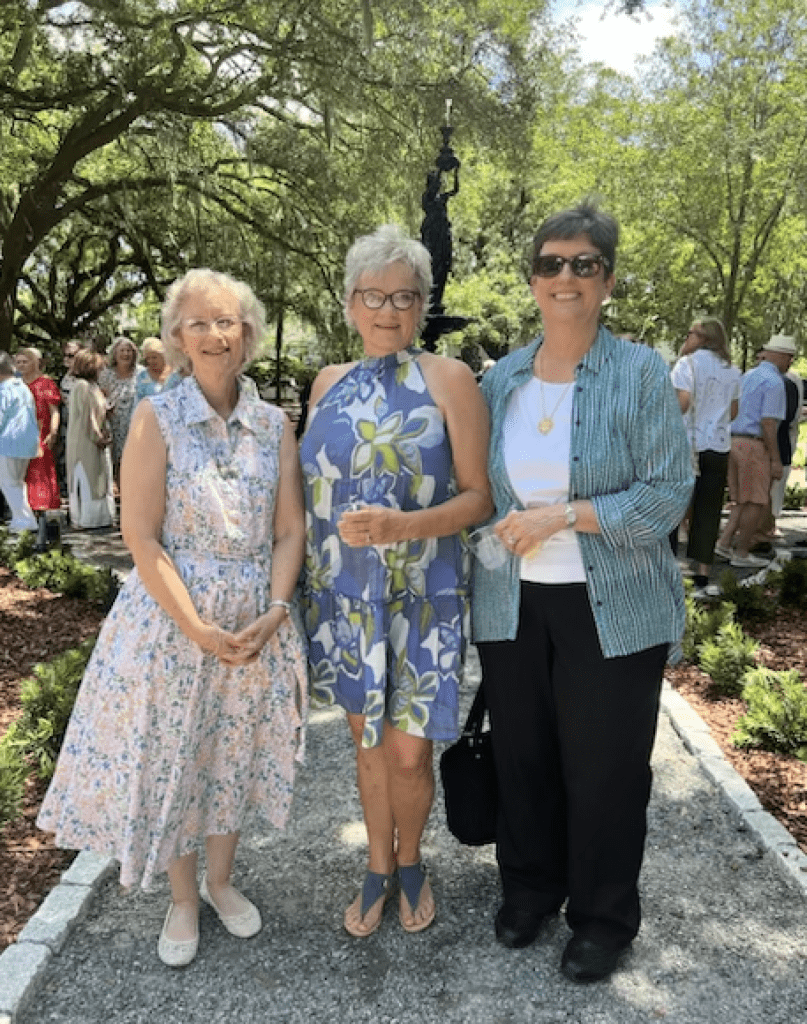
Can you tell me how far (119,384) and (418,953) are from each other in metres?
8.32

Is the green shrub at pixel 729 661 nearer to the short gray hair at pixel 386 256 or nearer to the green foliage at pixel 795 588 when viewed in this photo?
the green foliage at pixel 795 588

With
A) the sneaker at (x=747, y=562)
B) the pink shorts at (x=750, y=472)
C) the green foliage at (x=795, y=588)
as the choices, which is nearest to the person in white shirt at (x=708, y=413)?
the green foliage at (x=795, y=588)

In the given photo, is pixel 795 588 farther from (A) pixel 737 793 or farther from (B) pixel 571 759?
(B) pixel 571 759

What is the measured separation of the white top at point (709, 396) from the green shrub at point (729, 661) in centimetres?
207

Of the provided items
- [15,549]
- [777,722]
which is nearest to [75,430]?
[15,549]

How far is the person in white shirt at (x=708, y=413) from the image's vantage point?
6949 mm

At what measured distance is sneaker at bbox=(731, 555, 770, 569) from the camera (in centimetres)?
818

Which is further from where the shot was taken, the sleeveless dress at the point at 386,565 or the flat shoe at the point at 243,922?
the flat shoe at the point at 243,922

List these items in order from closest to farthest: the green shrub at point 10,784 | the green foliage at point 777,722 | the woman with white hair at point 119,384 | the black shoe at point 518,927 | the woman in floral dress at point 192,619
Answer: the woman in floral dress at point 192,619, the black shoe at point 518,927, the green shrub at point 10,784, the green foliage at point 777,722, the woman with white hair at point 119,384

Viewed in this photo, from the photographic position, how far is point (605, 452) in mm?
2404

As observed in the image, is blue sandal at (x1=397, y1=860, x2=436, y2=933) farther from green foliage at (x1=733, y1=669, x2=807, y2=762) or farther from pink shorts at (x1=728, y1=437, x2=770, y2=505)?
pink shorts at (x1=728, y1=437, x2=770, y2=505)

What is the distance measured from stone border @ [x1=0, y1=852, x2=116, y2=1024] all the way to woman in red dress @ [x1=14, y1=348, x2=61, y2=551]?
5.74 meters

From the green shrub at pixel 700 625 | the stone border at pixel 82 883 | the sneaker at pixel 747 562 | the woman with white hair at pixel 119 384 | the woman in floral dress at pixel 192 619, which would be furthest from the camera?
the woman with white hair at pixel 119 384

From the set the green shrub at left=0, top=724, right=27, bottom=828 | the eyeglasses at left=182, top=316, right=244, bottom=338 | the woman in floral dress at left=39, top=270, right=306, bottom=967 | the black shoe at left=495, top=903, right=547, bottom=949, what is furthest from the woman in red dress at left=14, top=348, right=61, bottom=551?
the black shoe at left=495, top=903, right=547, bottom=949
